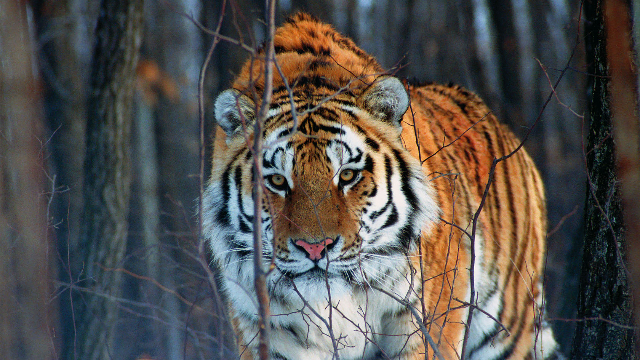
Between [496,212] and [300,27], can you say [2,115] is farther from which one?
[496,212]

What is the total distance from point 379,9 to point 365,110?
10.8m

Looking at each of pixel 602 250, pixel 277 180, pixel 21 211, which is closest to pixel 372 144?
pixel 277 180

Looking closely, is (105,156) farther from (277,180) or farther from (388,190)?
(388,190)

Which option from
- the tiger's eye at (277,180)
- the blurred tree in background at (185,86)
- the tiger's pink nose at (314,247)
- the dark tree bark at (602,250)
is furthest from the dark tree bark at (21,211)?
the dark tree bark at (602,250)

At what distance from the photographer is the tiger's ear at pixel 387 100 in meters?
2.88

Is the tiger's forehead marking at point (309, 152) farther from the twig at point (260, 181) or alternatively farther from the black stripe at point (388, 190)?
the twig at point (260, 181)

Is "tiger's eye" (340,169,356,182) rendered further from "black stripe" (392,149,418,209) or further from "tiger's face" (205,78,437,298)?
"black stripe" (392,149,418,209)

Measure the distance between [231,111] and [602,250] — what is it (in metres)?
2.00

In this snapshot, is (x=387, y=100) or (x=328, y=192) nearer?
(x=328, y=192)

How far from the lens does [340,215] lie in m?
2.64

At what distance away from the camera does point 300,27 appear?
347cm

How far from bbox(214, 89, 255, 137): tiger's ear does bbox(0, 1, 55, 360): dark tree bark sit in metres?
1.08

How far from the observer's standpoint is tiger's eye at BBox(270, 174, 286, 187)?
2734 mm

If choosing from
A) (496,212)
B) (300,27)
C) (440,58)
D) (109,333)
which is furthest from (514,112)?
(109,333)
